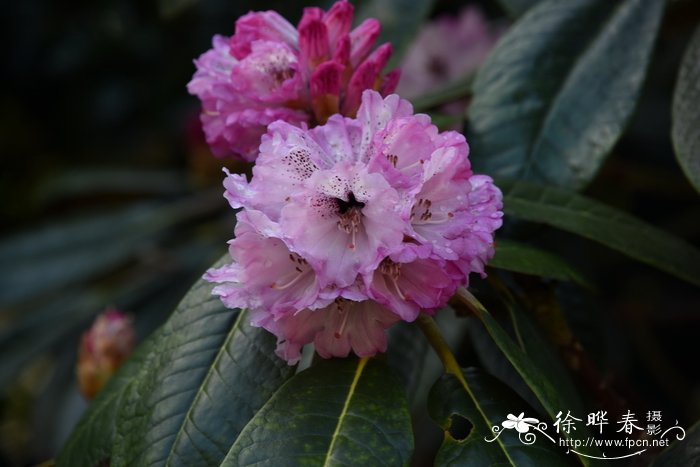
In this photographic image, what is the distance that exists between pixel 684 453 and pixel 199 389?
36 cm

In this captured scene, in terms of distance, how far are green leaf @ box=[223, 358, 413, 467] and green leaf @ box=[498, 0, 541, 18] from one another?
0.59 metres

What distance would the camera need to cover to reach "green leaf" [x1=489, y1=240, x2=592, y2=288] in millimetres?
699

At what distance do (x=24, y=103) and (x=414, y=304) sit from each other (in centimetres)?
252

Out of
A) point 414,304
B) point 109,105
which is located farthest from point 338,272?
point 109,105

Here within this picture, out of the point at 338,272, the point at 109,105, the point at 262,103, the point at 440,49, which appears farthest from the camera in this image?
the point at 109,105

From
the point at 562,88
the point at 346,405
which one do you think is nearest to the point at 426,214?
the point at 346,405

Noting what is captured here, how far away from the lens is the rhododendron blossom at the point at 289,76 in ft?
2.35

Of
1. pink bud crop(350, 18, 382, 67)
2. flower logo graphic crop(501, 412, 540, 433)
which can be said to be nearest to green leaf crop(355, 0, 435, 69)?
pink bud crop(350, 18, 382, 67)

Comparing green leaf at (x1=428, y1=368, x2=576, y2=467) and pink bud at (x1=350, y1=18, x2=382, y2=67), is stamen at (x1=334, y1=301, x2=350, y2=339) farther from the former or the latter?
pink bud at (x1=350, y1=18, x2=382, y2=67)

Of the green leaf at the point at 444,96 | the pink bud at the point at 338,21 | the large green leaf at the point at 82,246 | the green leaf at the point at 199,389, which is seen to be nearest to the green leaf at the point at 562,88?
the green leaf at the point at 444,96

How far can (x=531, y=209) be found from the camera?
0.76m

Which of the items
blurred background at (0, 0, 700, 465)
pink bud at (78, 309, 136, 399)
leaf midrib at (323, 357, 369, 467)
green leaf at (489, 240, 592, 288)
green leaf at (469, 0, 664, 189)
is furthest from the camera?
blurred background at (0, 0, 700, 465)

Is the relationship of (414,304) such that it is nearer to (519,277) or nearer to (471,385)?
(471,385)

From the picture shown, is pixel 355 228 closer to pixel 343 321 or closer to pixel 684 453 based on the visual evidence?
pixel 343 321
